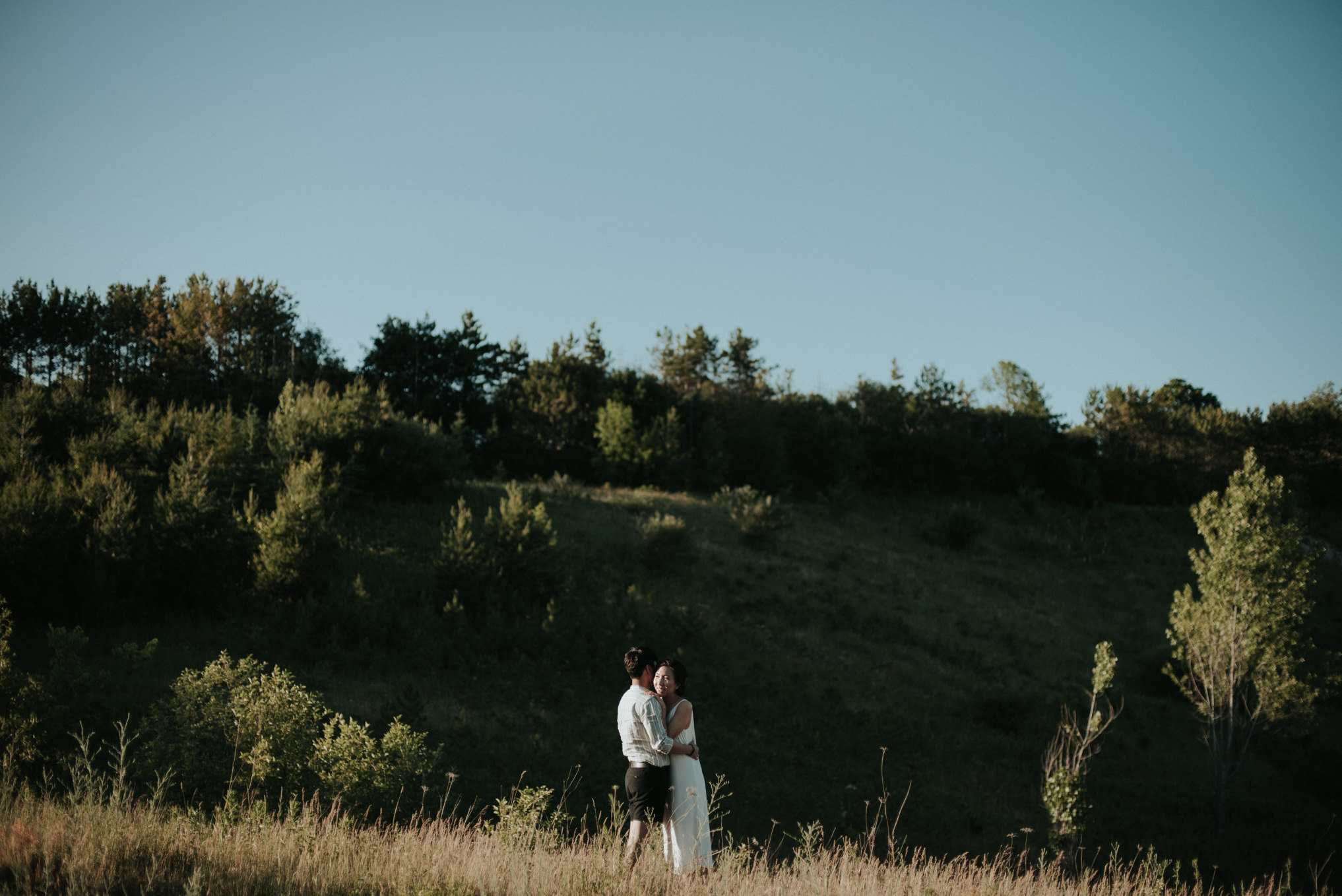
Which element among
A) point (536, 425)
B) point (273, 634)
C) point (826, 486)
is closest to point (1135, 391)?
point (826, 486)

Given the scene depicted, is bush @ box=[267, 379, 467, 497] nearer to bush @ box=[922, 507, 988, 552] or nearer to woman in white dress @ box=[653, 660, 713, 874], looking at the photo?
woman in white dress @ box=[653, 660, 713, 874]

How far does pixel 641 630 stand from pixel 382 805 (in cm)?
1123

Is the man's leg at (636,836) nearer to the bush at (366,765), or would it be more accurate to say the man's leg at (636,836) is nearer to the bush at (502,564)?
the bush at (366,765)

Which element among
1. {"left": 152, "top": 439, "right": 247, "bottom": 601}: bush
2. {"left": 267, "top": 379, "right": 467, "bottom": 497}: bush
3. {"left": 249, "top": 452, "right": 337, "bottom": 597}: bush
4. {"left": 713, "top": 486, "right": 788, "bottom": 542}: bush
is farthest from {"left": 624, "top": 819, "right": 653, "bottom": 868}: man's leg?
{"left": 713, "top": 486, "right": 788, "bottom": 542}: bush

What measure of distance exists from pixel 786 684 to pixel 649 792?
13318mm

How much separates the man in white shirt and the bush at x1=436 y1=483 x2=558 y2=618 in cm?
1268

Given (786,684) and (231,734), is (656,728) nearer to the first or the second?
(231,734)

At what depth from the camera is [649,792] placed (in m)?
5.41

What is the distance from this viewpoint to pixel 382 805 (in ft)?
25.0

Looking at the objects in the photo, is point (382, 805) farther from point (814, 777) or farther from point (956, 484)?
point (956, 484)

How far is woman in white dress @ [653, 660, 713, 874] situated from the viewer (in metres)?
5.34

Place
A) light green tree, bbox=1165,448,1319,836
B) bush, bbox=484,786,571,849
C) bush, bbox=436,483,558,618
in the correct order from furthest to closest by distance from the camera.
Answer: bush, bbox=436,483,558,618 < light green tree, bbox=1165,448,1319,836 < bush, bbox=484,786,571,849

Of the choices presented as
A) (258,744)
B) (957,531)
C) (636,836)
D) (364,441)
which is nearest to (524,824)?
(636,836)

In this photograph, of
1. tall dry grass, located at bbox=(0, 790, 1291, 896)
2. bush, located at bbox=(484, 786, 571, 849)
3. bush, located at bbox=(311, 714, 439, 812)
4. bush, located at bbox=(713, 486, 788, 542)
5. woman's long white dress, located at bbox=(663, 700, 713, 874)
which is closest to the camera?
tall dry grass, located at bbox=(0, 790, 1291, 896)
